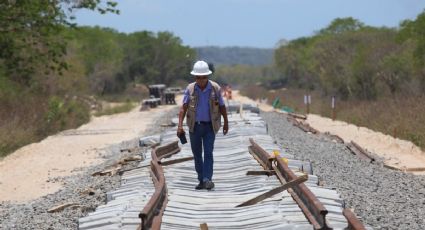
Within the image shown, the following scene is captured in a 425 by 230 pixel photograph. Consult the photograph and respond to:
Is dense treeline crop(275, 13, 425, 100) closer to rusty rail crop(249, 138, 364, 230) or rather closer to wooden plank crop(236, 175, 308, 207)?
rusty rail crop(249, 138, 364, 230)

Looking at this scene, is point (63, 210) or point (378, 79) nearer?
point (63, 210)

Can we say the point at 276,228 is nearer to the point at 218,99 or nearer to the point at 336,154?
Answer: the point at 218,99

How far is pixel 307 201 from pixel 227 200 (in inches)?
55.5

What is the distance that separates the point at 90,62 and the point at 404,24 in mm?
49269

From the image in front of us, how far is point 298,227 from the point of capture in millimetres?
7973

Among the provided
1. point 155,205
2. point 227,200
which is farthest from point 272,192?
point 155,205

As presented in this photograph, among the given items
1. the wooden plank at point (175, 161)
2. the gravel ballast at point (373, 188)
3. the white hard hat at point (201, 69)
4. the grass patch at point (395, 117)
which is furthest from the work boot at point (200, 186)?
the grass patch at point (395, 117)

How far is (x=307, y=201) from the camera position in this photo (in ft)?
29.6

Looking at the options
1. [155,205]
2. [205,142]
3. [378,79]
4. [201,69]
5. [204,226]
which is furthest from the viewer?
[378,79]

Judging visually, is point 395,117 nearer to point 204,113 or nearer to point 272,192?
point 204,113

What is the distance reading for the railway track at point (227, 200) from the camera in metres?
8.36

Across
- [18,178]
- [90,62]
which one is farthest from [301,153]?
[90,62]

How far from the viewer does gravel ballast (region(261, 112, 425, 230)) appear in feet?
30.7

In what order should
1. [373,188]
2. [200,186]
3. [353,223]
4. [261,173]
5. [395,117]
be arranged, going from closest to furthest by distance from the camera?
[353,223], [200,186], [261,173], [373,188], [395,117]
